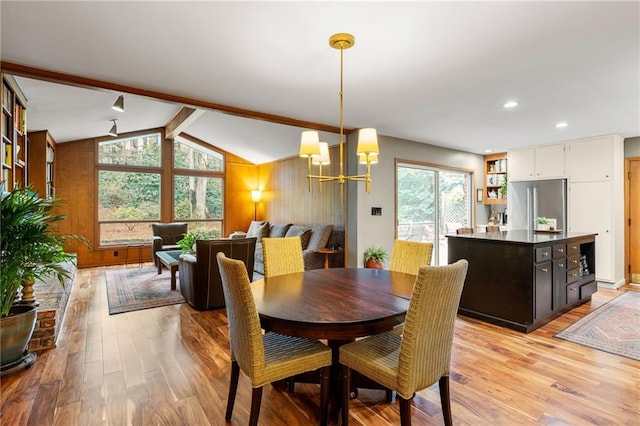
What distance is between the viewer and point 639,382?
2.39 metres

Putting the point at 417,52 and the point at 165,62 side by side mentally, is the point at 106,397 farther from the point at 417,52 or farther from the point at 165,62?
the point at 417,52

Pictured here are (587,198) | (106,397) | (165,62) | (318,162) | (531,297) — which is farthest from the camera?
(587,198)

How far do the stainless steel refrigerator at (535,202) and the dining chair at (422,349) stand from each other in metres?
4.73

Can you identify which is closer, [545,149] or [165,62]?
[165,62]

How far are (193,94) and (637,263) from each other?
690cm

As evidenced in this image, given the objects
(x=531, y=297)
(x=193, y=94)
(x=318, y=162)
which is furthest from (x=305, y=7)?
(x=531, y=297)

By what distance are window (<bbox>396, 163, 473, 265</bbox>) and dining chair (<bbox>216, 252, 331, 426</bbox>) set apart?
12.2 ft

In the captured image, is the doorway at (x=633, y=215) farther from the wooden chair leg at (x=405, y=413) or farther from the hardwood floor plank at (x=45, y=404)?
the hardwood floor plank at (x=45, y=404)

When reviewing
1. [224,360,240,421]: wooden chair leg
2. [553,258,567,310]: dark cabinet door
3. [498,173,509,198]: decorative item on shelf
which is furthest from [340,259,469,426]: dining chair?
[498,173,509,198]: decorative item on shelf

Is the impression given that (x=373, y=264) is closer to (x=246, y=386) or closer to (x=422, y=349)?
(x=246, y=386)

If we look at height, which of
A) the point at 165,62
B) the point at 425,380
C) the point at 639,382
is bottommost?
the point at 639,382

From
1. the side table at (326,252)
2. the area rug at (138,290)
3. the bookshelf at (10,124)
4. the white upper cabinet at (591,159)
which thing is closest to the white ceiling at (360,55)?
the bookshelf at (10,124)

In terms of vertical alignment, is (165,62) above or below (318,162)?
above

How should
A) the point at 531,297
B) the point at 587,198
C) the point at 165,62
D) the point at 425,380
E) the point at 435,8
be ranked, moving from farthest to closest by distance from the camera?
1. the point at 587,198
2. the point at 531,297
3. the point at 165,62
4. the point at 435,8
5. the point at 425,380
